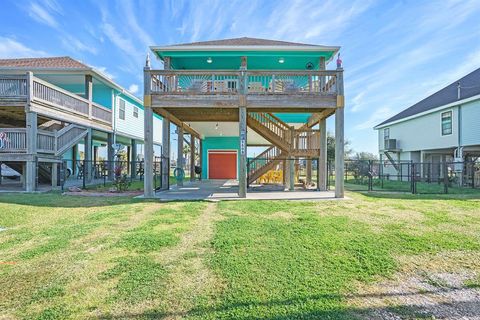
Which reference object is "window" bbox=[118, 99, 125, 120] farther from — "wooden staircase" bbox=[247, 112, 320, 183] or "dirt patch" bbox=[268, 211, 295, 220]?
"dirt patch" bbox=[268, 211, 295, 220]

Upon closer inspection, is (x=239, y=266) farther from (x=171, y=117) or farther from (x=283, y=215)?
(x=171, y=117)

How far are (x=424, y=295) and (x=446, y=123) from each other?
19814mm

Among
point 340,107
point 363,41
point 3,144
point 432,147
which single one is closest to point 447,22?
point 363,41

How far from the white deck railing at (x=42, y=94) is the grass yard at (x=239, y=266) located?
7.11 m

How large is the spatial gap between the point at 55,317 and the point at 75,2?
1349 centimetres

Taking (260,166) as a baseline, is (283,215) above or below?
below

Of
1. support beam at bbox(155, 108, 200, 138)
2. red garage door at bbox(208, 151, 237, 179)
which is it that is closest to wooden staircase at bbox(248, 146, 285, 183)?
support beam at bbox(155, 108, 200, 138)

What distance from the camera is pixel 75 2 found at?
36.8ft

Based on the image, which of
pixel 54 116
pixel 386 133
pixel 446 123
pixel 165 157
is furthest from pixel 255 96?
pixel 386 133

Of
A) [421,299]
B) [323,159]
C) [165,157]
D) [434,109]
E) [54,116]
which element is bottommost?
[421,299]

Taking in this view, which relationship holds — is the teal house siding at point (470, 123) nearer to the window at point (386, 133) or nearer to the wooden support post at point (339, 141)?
the window at point (386, 133)

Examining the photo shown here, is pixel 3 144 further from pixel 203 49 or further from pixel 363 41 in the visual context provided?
pixel 363 41

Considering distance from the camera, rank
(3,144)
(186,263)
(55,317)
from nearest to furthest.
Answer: (55,317) < (186,263) < (3,144)

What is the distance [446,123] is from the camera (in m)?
17.6
